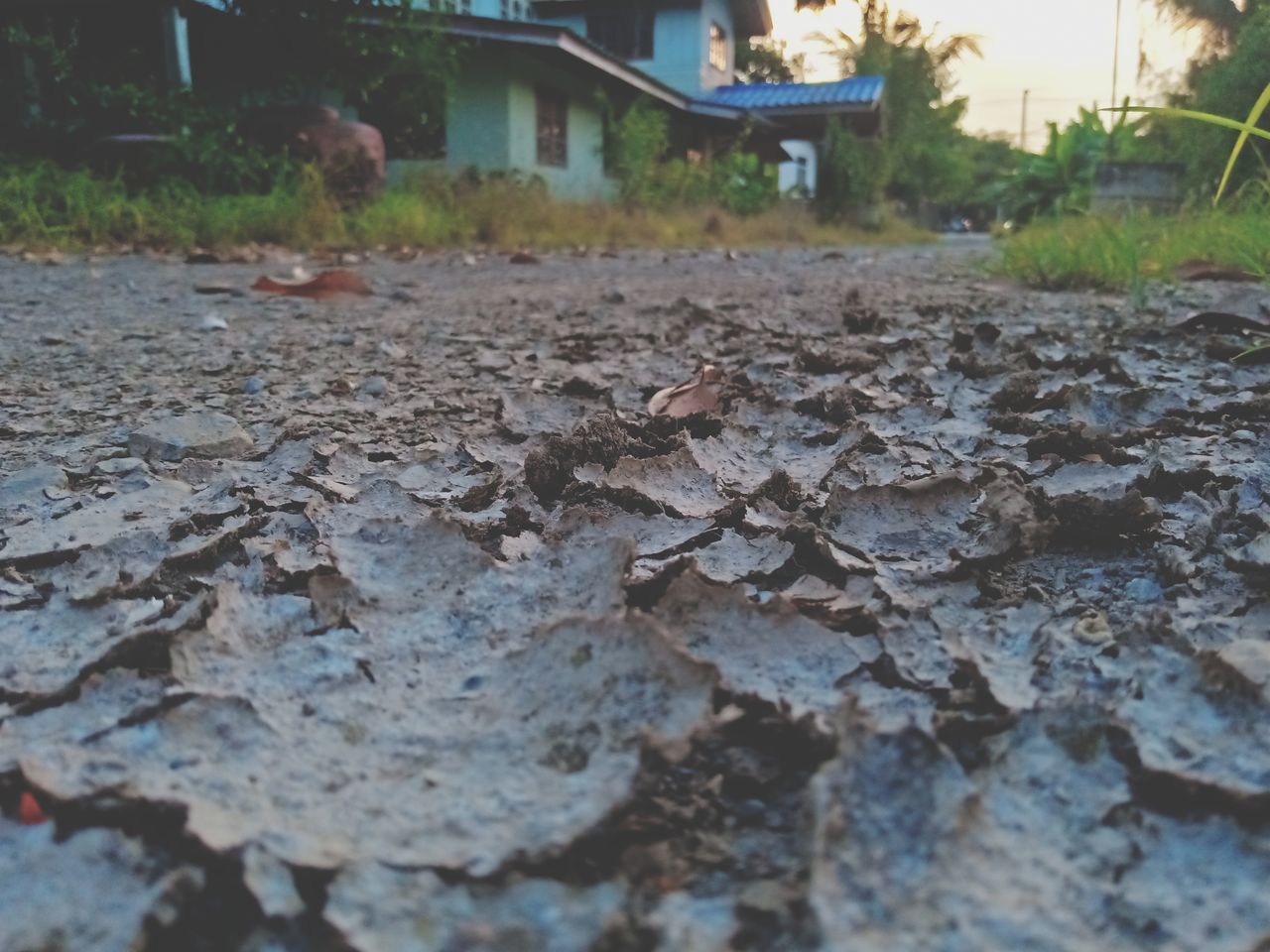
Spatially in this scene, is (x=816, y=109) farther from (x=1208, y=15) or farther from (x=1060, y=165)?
(x=1208, y=15)

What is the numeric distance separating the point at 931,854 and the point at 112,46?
38.6 ft

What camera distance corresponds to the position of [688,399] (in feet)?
5.45

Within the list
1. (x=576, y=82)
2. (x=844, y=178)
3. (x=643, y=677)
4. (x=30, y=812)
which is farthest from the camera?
(x=844, y=178)

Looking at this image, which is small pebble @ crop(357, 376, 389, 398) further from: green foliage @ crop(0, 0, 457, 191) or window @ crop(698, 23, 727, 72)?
window @ crop(698, 23, 727, 72)

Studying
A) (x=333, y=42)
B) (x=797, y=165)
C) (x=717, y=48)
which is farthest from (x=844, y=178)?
(x=333, y=42)

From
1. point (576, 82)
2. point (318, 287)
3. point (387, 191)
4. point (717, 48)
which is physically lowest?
point (318, 287)

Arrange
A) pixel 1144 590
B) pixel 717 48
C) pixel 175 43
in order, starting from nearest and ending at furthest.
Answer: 1. pixel 1144 590
2. pixel 175 43
3. pixel 717 48

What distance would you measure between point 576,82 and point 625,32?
5.62 metres

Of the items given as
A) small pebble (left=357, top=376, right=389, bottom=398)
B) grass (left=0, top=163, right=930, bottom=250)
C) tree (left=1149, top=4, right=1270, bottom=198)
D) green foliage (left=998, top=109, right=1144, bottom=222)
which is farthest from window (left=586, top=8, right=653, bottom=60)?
small pebble (left=357, top=376, right=389, bottom=398)

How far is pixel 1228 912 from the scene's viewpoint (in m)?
0.51

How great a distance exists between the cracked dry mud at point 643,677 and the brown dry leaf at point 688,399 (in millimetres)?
43

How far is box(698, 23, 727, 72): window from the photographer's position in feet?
61.8

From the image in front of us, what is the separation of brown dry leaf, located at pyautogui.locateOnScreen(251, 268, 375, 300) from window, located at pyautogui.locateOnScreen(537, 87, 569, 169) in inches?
367

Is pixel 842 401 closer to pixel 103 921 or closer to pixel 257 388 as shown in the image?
pixel 257 388
